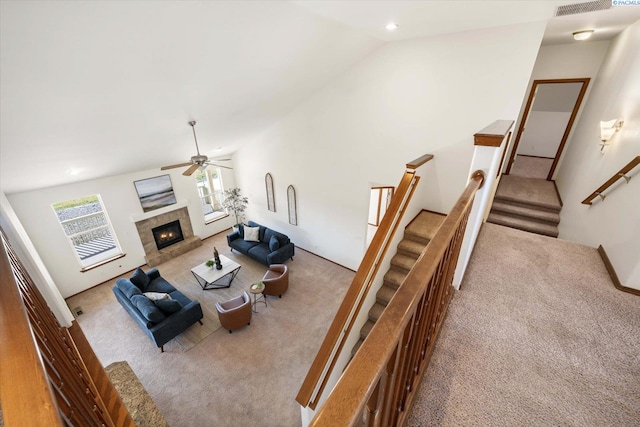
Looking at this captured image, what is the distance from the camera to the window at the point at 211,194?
8.25 meters

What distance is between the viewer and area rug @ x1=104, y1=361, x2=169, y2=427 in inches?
105

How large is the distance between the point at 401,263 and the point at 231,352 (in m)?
3.31

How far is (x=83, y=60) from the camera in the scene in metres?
2.44

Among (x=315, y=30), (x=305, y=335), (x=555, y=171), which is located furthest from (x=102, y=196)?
(x=555, y=171)

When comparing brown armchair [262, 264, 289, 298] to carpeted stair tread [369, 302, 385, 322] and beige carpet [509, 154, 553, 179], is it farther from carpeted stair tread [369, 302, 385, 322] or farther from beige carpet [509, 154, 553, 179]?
beige carpet [509, 154, 553, 179]

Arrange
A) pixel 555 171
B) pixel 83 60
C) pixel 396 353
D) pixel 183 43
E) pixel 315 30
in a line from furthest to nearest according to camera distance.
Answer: pixel 555 171 → pixel 315 30 → pixel 183 43 → pixel 83 60 → pixel 396 353

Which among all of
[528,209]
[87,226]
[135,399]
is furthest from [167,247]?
[528,209]

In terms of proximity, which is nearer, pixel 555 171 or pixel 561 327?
pixel 561 327

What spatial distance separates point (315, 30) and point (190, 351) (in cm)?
543

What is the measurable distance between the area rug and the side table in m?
2.42

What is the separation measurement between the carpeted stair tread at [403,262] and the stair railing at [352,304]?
1.59ft

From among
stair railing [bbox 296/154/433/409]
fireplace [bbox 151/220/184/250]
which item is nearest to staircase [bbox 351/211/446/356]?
stair railing [bbox 296/154/433/409]

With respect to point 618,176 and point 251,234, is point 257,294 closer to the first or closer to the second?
point 251,234

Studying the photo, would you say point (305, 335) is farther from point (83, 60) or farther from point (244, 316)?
point (83, 60)
